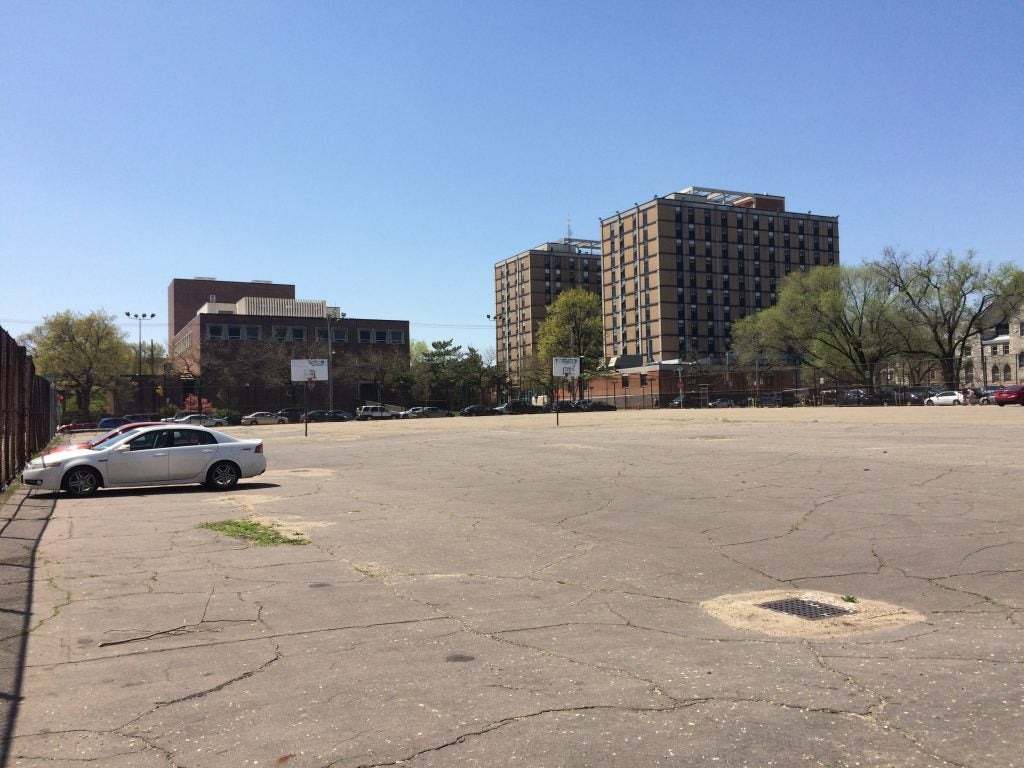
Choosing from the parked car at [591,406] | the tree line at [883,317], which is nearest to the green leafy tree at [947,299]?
the tree line at [883,317]

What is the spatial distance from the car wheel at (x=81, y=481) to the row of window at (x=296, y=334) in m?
78.6

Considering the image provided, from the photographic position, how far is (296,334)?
95688mm

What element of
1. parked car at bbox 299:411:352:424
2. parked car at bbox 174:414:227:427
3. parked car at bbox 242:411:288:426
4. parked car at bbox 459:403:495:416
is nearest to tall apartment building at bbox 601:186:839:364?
parked car at bbox 459:403:495:416

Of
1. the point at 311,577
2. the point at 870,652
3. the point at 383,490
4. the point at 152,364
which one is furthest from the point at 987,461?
the point at 152,364

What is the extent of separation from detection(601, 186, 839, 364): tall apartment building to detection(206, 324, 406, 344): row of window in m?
48.5

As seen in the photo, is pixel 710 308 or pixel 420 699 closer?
pixel 420 699

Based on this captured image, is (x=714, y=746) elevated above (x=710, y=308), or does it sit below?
below

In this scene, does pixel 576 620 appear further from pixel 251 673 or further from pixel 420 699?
pixel 251 673

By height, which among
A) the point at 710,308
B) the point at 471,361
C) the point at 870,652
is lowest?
the point at 870,652

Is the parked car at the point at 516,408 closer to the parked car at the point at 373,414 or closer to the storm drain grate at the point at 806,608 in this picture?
the parked car at the point at 373,414

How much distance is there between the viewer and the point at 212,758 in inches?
150

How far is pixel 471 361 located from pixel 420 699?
9121 cm

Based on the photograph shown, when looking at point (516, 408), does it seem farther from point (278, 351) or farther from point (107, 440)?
point (107, 440)

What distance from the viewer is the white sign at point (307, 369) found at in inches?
2275
